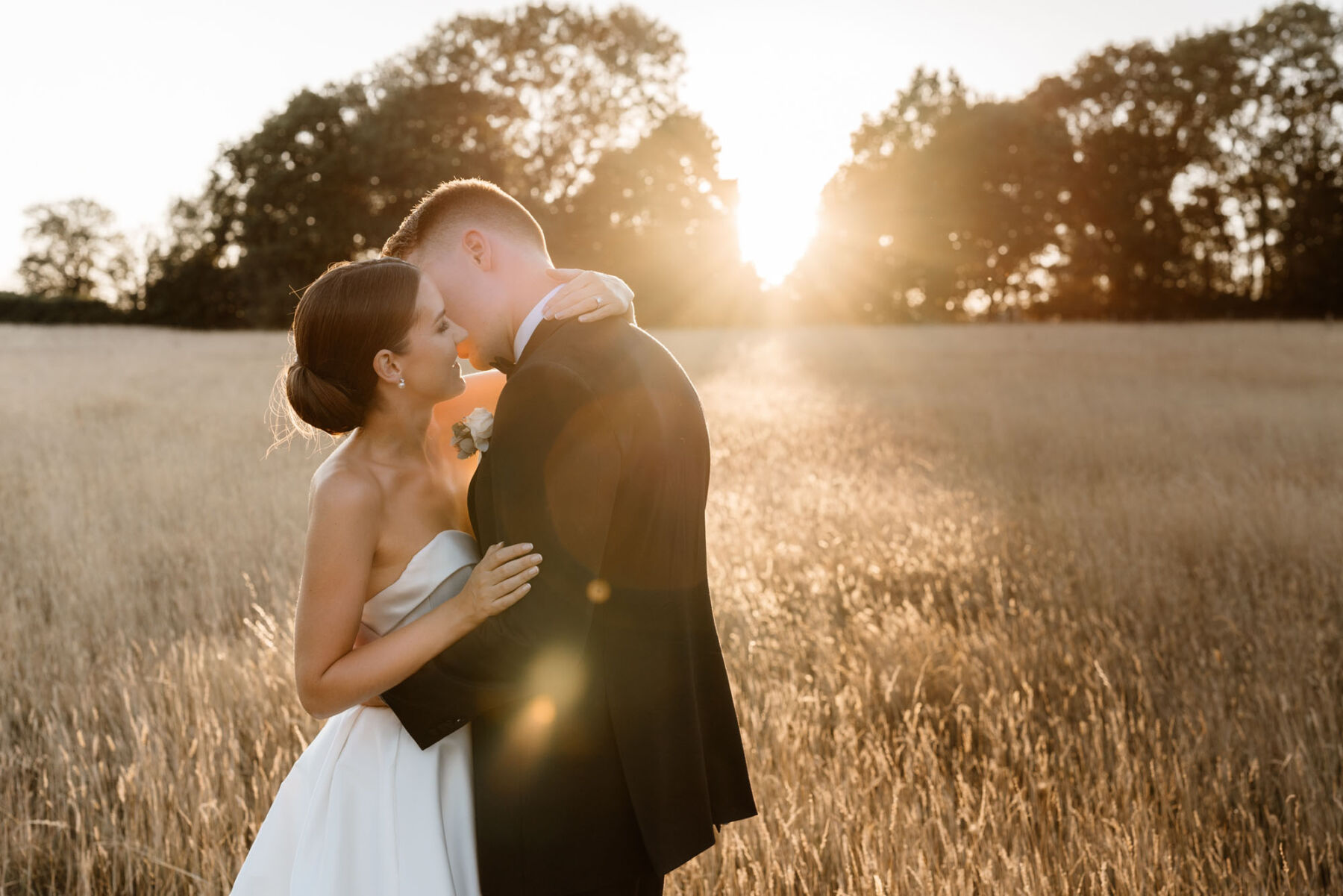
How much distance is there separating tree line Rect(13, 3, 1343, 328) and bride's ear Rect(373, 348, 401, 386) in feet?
128

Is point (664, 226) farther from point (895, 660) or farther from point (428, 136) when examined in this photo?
point (895, 660)

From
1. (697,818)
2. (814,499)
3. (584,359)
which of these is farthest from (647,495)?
(814,499)

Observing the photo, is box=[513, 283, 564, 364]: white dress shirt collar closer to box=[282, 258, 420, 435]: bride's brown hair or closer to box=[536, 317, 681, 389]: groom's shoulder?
box=[536, 317, 681, 389]: groom's shoulder

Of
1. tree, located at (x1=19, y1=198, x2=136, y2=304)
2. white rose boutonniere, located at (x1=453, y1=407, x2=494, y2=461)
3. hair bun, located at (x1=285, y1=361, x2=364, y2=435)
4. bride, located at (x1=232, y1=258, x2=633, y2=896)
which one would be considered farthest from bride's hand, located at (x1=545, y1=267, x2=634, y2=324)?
tree, located at (x1=19, y1=198, x2=136, y2=304)

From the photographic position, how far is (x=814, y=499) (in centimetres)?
725

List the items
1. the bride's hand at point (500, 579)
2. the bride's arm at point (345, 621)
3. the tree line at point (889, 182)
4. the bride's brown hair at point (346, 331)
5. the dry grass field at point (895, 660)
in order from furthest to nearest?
the tree line at point (889, 182), the dry grass field at point (895, 660), the bride's brown hair at point (346, 331), the bride's arm at point (345, 621), the bride's hand at point (500, 579)

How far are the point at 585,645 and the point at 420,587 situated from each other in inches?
16.2

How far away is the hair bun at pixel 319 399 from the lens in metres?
1.74

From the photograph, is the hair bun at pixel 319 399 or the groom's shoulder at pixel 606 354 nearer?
the groom's shoulder at pixel 606 354

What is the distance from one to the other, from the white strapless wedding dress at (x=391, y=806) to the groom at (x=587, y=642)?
9 centimetres

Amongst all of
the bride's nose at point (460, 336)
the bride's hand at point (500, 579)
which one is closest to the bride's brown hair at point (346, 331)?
the bride's nose at point (460, 336)

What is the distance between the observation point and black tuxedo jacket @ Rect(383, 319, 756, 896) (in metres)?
1.44

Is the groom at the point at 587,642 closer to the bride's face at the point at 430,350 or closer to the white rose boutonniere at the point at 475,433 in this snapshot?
the white rose boutonniere at the point at 475,433

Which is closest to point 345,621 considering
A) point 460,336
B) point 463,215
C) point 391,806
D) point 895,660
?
point 391,806
